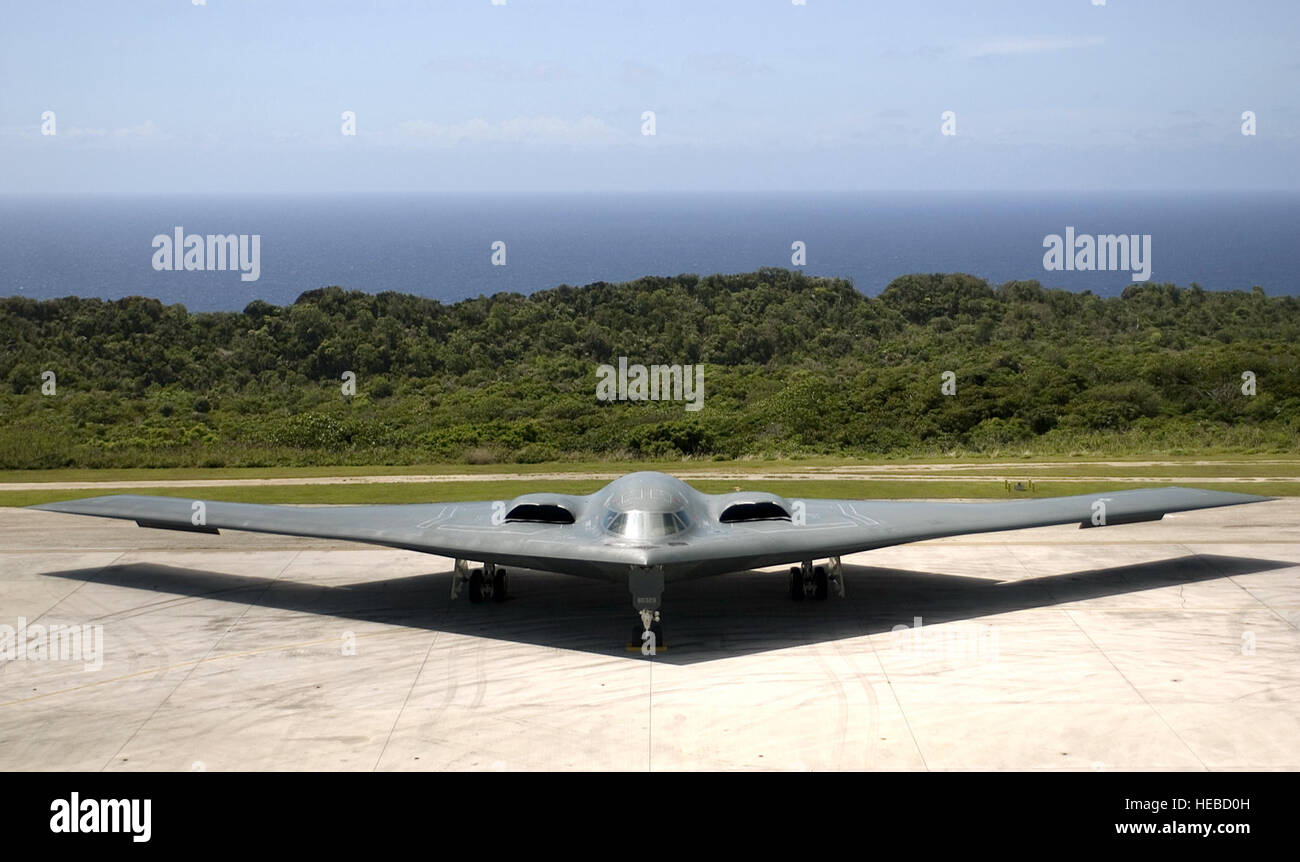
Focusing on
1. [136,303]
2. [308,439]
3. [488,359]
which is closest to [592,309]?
[488,359]

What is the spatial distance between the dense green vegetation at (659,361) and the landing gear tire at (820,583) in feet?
73.2

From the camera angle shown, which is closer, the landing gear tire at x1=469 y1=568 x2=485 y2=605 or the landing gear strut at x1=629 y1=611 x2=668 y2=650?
the landing gear strut at x1=629 y1=611 x2=668 y2=650

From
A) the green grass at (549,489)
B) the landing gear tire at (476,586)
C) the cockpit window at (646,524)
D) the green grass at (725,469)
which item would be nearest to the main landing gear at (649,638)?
the cockpit window at (646,524)

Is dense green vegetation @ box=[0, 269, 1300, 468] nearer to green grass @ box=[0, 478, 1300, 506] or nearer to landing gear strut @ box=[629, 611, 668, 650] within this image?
green grass @ box=[0, 478, 1300, 506]

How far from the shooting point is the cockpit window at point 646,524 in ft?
61.1

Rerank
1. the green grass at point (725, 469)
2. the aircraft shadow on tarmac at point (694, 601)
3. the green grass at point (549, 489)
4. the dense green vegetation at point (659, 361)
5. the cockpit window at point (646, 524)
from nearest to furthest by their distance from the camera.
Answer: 1. the cockpit window at point (646, 524)
2. the aircraft shadow on tarmac at point (694, 601)
3. the green grass at point (549, 489)
4. the green grass at point (725, 469)
5. the dense green vegetation at point (659, 361)

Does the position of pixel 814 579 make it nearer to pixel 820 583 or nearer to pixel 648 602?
pixel 820 583

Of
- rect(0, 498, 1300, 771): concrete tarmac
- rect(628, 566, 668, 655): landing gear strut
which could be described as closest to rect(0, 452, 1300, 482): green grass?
rect(0, 498, 1300, 771): concrete tarmac

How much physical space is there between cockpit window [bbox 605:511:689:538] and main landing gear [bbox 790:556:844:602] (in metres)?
3.10

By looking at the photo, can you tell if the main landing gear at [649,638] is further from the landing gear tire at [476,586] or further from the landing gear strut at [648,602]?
the landing gear tire at [476,586]

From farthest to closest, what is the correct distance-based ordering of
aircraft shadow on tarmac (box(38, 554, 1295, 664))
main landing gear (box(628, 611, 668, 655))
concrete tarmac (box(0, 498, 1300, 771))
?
1. aircraft shadow on tarmac (box(38, 554, 1295, 664))
2. main landing gear (box(628, 611, 668, 655))
3. concrete tarmac (box(0, 498, 1300, 771))

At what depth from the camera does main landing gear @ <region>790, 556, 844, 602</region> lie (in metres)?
21.2

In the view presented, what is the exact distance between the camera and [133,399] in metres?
63.0
